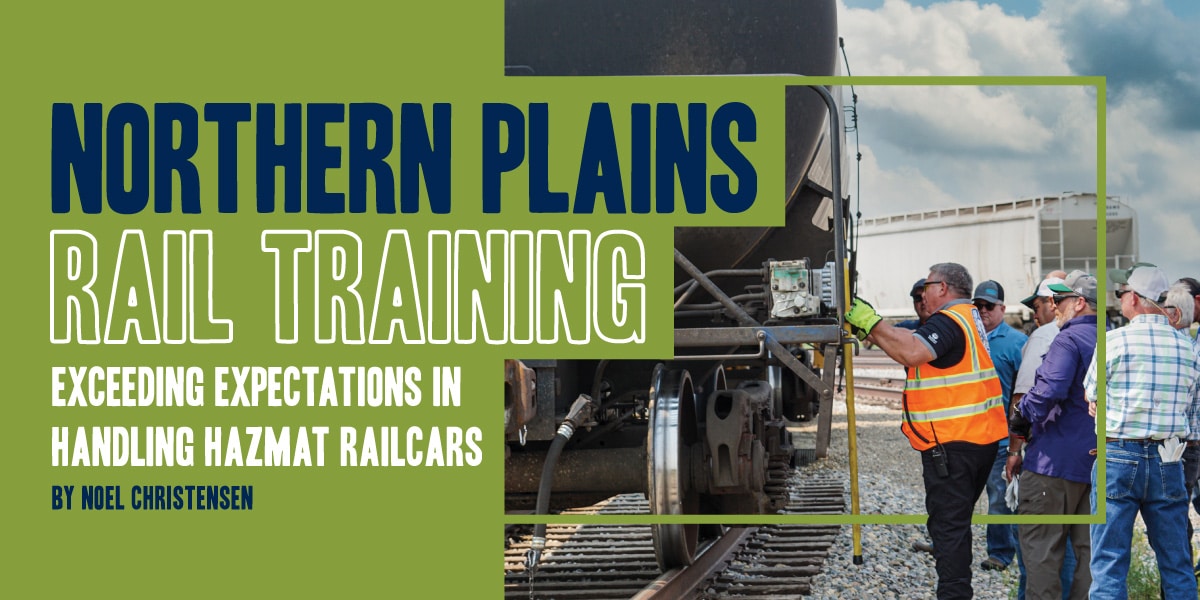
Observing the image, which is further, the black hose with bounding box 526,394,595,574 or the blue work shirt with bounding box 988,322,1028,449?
the blue work shirt with bounding box 988,322,1028,449

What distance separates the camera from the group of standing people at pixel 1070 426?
4.24 meters

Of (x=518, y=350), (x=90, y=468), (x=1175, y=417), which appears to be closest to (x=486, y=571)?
(x=518, y=350)

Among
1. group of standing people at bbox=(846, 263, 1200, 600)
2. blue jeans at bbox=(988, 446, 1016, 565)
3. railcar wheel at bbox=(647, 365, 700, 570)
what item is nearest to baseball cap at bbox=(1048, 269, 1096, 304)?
group of standing people at bbox=(846, 263, 1200, 600)

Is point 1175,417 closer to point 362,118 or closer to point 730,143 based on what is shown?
point 730,143

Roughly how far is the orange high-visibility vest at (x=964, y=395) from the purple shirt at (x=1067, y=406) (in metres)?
0.21

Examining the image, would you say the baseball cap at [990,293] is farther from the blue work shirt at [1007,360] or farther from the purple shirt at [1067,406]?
the purple shirt at [1067,406]

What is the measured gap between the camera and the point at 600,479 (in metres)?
5.00

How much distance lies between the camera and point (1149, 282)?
4266mm

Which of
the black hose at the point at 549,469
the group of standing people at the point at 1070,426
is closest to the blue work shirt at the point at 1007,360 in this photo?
the group of standing people at the point at 1070,426

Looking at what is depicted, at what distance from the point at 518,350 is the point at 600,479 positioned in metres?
1.16

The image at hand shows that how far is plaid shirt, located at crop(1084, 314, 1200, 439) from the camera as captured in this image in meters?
4.21

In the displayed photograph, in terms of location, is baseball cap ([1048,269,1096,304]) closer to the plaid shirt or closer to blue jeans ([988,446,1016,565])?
the plaid shirt

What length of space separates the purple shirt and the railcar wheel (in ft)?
4.65

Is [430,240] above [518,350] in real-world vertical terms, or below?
above
